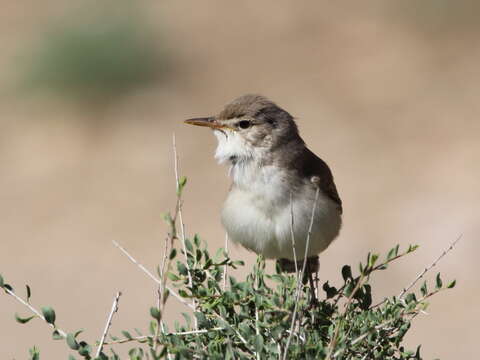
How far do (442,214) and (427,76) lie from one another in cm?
427

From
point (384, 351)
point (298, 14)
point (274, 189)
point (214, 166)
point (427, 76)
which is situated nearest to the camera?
point (384, 351)

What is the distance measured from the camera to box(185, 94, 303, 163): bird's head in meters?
5.82

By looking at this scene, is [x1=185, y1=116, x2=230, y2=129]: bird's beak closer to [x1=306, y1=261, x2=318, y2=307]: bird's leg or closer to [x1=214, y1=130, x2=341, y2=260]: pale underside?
[x1=214, y1=130, x2=341, y2=260]: pale underside

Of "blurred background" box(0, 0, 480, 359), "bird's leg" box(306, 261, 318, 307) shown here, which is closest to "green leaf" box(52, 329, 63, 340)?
"bird's leg" box(306, 261, 318, 307)

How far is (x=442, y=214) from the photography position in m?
13.2

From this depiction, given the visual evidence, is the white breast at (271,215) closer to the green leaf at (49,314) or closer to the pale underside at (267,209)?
the pale underside at (267,209)

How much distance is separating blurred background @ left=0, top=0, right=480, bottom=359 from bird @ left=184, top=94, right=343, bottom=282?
582cm

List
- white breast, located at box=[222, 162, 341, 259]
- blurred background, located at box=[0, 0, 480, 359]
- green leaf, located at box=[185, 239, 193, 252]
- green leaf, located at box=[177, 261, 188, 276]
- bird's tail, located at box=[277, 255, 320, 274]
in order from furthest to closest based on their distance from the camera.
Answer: blurred background, located at box=[0, 0, 480, 359]
bird's tail, located at box=[277, 255, 320, 274]
white breast, located at box=[222, 162, 341, 259]
green leaf, located at box=[185, 239, 193, 252]
green leaf, located at box=[177, 261, 188, 276]

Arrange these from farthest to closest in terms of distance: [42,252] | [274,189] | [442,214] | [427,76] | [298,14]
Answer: [298,14], [427,76], [42,252], [442,214], [274,189]

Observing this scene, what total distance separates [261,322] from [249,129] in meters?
2.26

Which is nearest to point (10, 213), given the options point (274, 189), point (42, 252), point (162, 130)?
point (42, 252)

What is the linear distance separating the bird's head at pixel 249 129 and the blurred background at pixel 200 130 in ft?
19.5

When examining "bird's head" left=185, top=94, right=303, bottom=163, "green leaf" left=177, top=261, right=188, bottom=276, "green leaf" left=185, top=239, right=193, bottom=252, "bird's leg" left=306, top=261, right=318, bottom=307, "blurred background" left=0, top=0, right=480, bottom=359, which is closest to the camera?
"green leaf" left=177, top=261, right=188, bottom=276

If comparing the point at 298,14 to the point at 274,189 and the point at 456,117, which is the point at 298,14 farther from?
the point at 274,189
